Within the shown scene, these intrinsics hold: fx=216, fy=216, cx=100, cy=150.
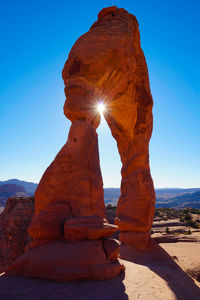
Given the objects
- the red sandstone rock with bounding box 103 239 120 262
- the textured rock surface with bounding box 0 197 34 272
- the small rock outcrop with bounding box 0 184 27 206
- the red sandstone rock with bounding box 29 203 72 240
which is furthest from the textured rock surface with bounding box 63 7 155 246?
the small rock outcrop with bounding box 0 184 27 206

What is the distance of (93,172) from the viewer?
207 inches

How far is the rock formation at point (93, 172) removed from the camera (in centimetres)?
383

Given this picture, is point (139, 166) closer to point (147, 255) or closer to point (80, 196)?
point (147, 255)

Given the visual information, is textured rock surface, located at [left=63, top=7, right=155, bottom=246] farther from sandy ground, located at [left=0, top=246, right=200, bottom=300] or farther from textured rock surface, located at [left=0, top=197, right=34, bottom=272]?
textured rock surface, located at [left=0, top=197, right=34, bottom=272]

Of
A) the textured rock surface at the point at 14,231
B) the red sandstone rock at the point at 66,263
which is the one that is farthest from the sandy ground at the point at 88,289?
the textured rock surface at the point at 14,231

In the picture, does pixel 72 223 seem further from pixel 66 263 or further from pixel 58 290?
pixel 58 290

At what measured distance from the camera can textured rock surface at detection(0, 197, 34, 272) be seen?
1059cm

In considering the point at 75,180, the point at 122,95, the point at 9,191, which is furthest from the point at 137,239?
the point at 9,191

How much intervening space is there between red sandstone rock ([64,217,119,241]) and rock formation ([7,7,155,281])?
18mm

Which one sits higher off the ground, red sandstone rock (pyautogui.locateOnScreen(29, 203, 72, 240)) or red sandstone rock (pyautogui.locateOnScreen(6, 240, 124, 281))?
red sandstone rock (pyautogui.locateOnScreen(29, 203, 72, 240))

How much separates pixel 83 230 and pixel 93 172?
4.96 ft

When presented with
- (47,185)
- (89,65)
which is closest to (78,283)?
(47,185)

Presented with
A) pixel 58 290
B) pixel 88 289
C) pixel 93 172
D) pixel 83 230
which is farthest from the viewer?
pixel 93 172

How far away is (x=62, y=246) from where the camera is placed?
3908 mm
